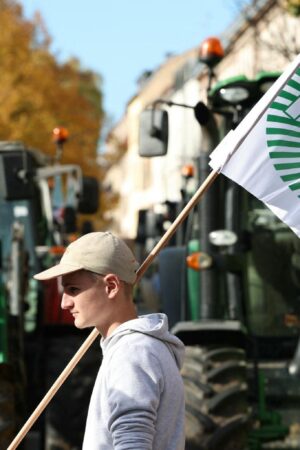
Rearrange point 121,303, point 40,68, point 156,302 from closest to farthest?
1. point 121,303
2. point 156,302
3. point 40,68

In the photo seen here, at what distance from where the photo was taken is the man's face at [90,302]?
4.88 meters

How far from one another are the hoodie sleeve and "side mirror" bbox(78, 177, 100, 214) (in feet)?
30.5

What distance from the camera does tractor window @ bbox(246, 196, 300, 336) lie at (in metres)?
11.1

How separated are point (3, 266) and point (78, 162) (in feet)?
100

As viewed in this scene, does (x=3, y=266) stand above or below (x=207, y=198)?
below

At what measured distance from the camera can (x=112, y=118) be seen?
65.9 meters

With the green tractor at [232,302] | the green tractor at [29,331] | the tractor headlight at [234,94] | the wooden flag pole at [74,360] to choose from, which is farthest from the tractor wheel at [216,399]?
the wooden flag pole at [74,360]

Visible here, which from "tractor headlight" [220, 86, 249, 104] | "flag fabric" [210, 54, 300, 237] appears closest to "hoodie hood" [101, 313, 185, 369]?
"flag fabric" [210, 54, 300, 237]

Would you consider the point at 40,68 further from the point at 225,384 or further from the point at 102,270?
the point at 102,270

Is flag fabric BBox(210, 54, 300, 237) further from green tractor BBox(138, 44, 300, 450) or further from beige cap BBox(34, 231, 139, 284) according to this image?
green tractor BBox(138, 44, 300, 450)

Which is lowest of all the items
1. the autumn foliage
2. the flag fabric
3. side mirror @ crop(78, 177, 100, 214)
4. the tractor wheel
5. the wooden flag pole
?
the autumn foliage

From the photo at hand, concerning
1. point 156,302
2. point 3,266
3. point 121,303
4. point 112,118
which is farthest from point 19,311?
point 112,118

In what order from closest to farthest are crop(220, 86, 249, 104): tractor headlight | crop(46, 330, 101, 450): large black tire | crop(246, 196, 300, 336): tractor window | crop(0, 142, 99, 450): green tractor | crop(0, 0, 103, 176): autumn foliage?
crop(0, 142, 99, 450): green tractor
crop(220, 86, 249, 104): tractor headlight
crop(46, 330, 101, 450): large black tire
crop(246, 196, 300, 336): tractor window
crop(0, 0, 103, 176): autumn foliage

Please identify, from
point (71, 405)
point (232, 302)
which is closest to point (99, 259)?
point (232, 302)
